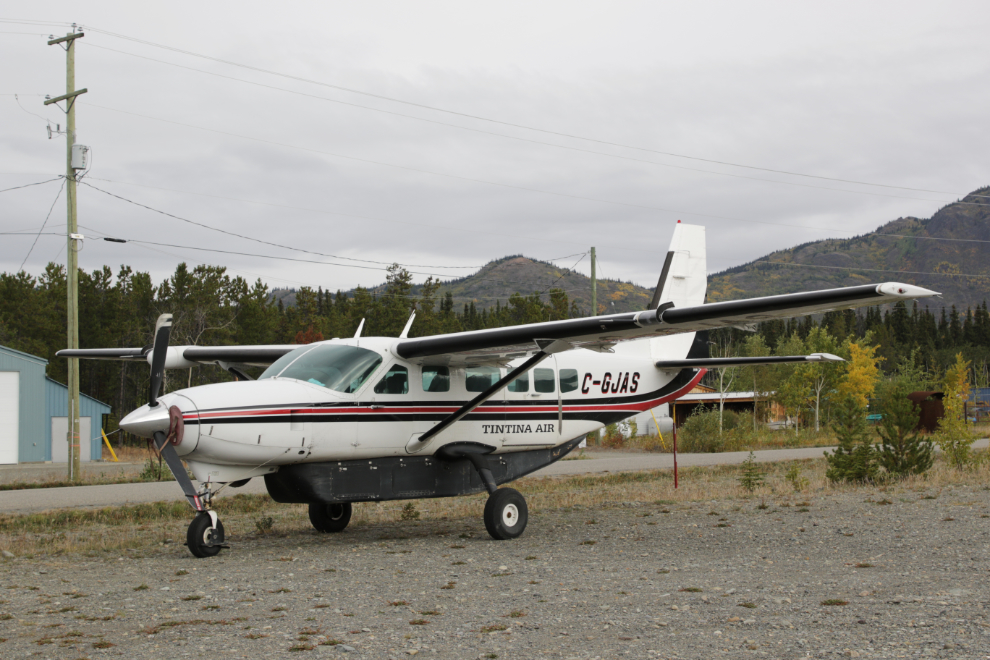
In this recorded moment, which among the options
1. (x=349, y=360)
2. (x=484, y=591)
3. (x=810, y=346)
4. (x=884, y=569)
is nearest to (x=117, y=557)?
(x=349, y=360)

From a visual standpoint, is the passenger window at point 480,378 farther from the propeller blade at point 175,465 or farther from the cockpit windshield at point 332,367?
the propeller blade at point 175,465

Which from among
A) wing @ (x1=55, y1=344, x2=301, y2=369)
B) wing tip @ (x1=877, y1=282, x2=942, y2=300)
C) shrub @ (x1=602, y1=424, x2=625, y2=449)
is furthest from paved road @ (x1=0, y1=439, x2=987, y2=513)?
wing tip @ (x1=877, y1=282, x2=942, y2=300)

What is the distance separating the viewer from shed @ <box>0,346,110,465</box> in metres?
35.2

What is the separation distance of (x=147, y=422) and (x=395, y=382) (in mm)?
3372

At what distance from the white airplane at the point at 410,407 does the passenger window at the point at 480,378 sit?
0.03 m

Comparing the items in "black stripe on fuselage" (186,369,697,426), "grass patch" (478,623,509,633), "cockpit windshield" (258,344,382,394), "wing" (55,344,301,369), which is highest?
"wing" (55,344,301,369)

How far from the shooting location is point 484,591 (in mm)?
7398

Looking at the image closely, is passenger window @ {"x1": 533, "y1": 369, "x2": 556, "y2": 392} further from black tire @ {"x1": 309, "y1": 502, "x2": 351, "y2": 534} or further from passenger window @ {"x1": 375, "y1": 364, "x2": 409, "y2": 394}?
black tire @ {"x1": 309, "y1": 502, "x2": 351, "y2": 534}

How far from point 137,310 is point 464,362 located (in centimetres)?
4260

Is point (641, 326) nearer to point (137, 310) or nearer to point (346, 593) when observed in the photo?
point (346, 593)

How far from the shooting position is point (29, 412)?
3612 cm

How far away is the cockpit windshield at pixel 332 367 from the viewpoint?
10609 mm

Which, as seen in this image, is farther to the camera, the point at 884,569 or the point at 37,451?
the point at 37,451

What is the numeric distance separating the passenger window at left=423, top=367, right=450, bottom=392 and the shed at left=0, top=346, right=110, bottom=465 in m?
30.6
